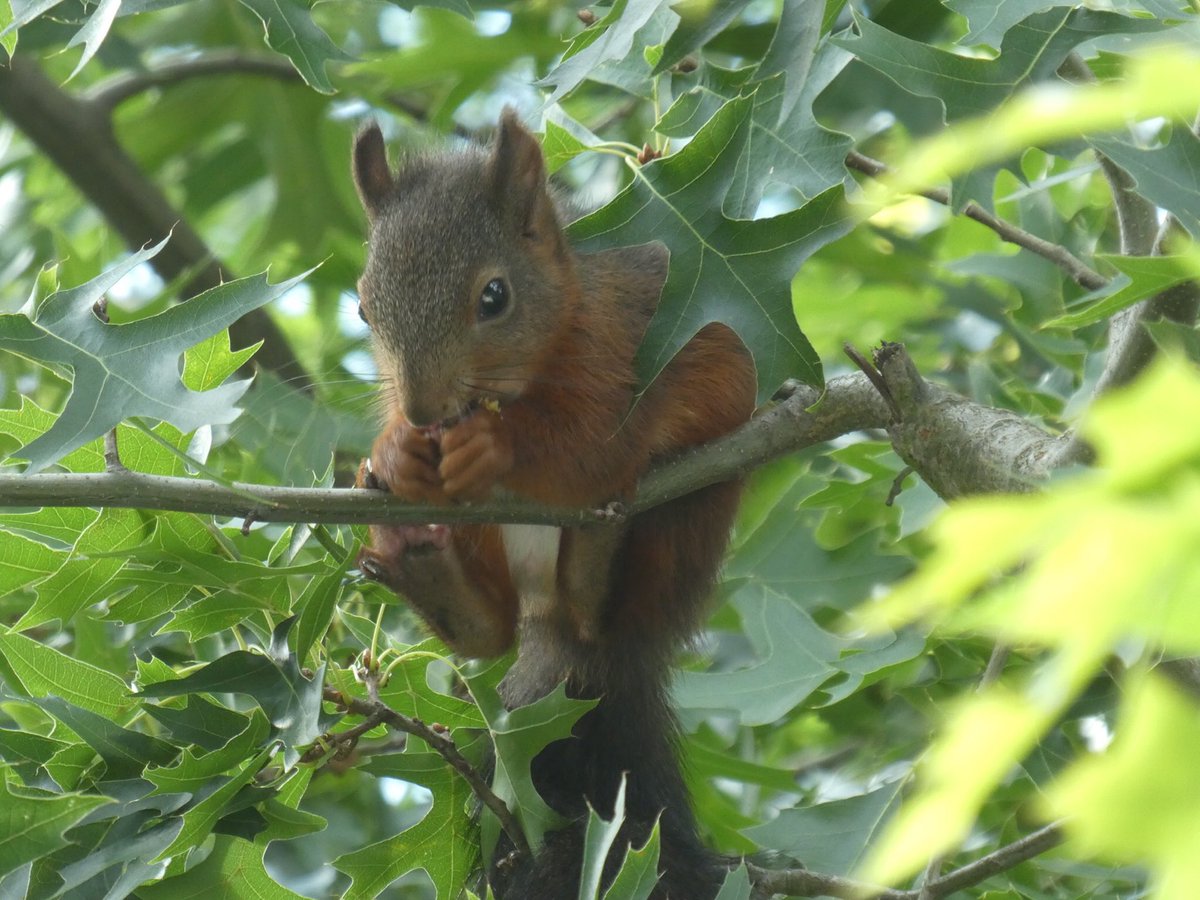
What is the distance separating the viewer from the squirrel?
6.99ft

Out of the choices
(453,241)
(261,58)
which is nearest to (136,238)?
(261,58)

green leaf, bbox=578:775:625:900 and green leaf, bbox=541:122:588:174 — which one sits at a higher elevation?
green leaf, bbox=541:122:588:174

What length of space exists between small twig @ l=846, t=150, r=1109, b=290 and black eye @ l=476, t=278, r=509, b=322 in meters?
0.60

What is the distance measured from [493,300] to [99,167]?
170 cm

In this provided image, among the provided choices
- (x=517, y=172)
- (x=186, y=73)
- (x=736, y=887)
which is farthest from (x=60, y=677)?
(x=186, y=73)

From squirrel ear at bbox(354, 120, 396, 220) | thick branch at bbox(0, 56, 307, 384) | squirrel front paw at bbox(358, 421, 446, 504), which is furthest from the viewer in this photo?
thick branch at bbox(0, 56, 307, 384)

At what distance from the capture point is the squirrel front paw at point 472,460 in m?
1.98

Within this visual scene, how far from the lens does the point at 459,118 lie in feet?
14.5

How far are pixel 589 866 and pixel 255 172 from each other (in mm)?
3263

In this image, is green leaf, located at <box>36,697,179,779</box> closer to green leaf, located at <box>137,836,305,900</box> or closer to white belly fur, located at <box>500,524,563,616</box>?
green leaf, located at <box>137,836,305,900</box>

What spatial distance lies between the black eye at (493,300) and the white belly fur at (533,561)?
453 millimetres

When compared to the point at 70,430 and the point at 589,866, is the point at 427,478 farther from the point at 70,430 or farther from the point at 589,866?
the point at 589,866

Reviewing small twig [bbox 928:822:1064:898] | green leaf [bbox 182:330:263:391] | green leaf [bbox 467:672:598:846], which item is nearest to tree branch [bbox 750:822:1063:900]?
small twig [bbox 928:822:1064:898]

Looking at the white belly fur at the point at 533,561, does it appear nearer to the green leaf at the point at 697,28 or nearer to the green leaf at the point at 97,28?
the green leaf at the point at 697,28
